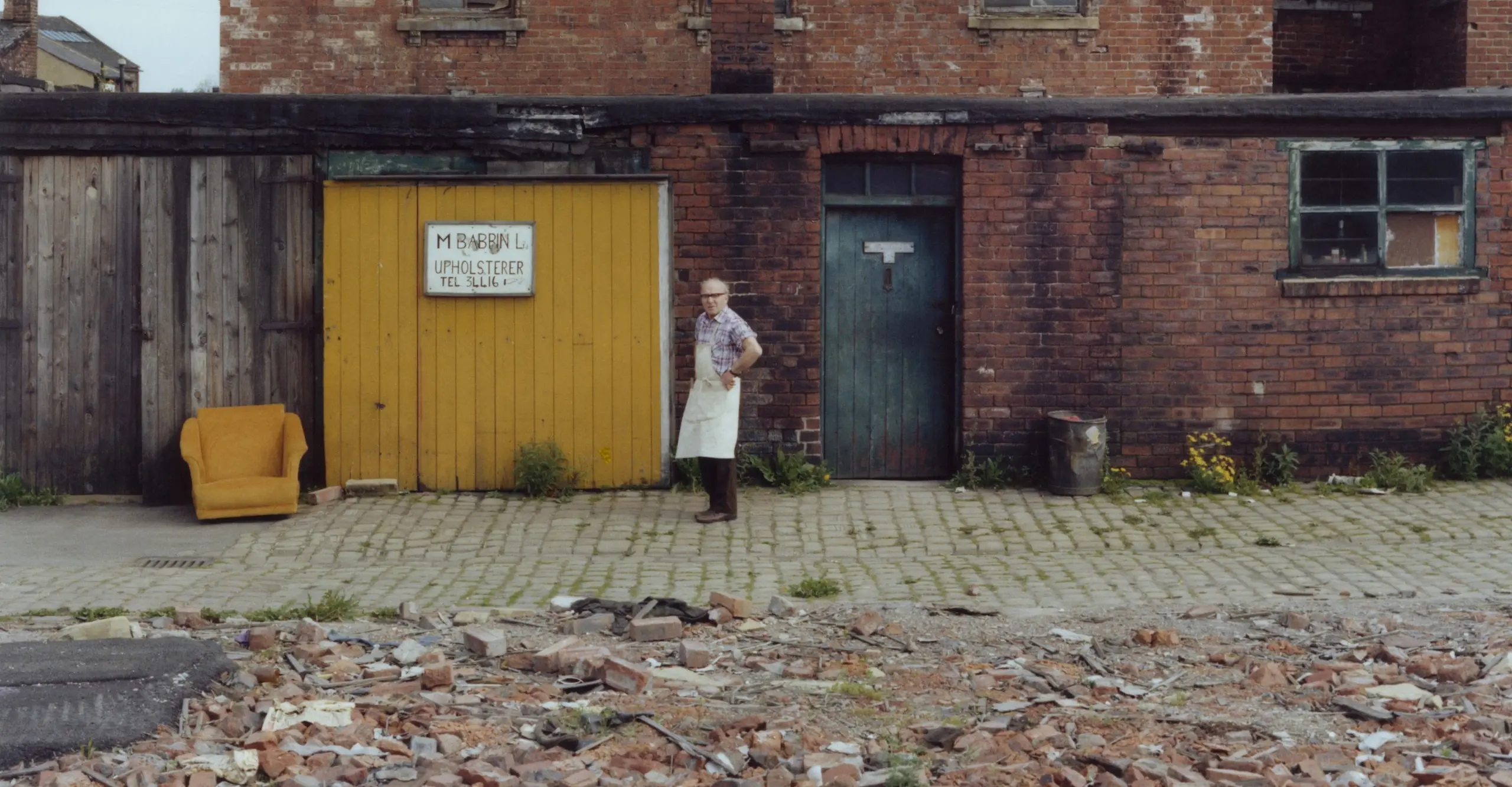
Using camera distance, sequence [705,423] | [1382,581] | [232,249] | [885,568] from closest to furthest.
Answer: [1382,581] < [885,568] < [705,423] < [232,249]

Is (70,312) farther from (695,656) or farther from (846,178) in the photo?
(695,656)

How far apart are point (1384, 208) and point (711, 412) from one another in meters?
5.74

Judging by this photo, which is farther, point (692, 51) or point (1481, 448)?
point (692, 51)

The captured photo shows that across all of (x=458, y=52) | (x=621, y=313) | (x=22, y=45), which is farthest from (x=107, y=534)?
(x=22, y=45)

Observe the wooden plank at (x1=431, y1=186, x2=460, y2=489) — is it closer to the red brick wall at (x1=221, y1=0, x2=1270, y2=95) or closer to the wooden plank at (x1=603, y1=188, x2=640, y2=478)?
the wooden plank at (x1=603, y1=188, x2=640, y2=478)

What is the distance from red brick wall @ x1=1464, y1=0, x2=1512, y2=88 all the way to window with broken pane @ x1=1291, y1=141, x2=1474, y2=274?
139 inches

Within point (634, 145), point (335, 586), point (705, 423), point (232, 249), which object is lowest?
point (335, 586)

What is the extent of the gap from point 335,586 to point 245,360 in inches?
146

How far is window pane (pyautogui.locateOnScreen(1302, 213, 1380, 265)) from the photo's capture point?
41.4 feet

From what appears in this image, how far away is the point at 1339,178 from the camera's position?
12594 mm

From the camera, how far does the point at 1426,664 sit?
21.7 feet

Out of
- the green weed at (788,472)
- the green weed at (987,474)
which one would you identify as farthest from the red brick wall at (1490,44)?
the green weed at (788,472)

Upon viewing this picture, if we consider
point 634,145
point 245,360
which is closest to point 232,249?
point 245,360

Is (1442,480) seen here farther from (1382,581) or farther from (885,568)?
(885,568)
